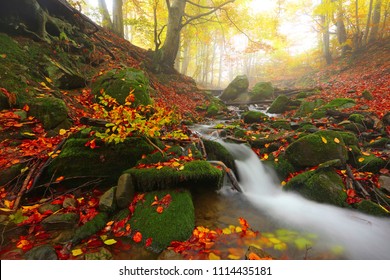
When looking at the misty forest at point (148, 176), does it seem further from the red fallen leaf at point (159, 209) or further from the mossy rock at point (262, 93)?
the mossy rock at point (262, 93)

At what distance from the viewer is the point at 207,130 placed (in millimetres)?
7660

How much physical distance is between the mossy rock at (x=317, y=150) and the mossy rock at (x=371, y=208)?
1.15 m

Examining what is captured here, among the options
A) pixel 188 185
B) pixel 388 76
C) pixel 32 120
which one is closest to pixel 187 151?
pixel 188 185

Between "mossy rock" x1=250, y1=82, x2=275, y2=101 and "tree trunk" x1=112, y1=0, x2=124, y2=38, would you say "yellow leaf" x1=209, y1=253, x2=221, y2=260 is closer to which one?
"mossy rock" x1=250, y1=82, x2=275, y2=101

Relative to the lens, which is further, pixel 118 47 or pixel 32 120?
pixel 118 47

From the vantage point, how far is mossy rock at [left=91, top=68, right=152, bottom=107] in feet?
20.7

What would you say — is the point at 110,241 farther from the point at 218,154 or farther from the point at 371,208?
the point at 371,208

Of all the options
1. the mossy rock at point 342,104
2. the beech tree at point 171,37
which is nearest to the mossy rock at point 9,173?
the mossy rock at point 342,104

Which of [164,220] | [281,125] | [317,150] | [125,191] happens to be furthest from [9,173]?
[281,125]

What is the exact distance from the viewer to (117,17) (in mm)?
12945

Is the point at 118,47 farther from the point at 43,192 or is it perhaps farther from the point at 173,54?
the point at 43,192

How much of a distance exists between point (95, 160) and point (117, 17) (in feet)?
41.0

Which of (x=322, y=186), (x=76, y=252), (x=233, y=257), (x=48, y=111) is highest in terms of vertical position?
(x=48, y=111)

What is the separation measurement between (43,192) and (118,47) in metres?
9.63
